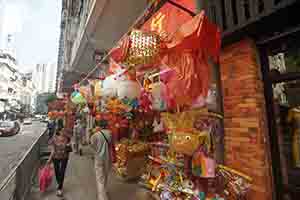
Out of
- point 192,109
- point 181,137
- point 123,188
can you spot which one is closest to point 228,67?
point 192,109

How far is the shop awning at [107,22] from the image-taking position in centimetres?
570

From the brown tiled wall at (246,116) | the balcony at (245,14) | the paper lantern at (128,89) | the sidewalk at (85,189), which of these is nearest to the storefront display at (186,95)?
the paper lantern at (128,89)

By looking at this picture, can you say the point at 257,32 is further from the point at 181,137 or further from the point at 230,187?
the point at 230,187

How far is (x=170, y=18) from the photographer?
13.8ft

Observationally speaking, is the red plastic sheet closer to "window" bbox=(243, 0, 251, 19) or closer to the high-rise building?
"window" bbox=(243, 0, 251, 19)

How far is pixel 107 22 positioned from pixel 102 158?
4.52 meters

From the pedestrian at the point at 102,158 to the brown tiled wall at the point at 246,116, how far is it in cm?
227

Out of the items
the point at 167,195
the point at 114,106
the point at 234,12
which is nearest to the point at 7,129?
the point at 114,106

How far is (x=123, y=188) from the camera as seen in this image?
492 centimetres

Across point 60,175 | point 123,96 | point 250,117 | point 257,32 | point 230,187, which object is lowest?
point 60,175

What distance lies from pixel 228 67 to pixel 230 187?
1.60 metres

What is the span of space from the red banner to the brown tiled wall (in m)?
1.20

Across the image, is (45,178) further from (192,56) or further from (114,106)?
(192,56)

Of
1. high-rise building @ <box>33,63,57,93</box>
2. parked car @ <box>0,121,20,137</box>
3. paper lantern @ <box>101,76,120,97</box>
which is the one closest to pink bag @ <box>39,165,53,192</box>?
paper lantern @ <box>101,76,120,97</box>
